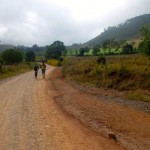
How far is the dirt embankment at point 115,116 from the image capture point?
9.16m

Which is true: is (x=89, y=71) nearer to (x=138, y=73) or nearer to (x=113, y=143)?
(x=138, y=73)

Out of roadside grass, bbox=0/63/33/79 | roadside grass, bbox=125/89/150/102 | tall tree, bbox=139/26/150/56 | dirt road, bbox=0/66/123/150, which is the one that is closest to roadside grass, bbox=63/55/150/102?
roadside grass, bbox=125/89/150/102

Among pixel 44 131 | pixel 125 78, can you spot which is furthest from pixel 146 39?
pixel 44 131

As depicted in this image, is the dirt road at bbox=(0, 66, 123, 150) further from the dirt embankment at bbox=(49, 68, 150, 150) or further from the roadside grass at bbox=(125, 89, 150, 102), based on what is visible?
the roadside grass at bbox=(125, 89, 150, 102)

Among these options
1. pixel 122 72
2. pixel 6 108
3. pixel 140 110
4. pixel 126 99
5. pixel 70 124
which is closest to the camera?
pixel 70 124

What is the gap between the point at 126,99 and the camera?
16.4 meters

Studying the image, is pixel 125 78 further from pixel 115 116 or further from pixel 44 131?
pixel 44 131

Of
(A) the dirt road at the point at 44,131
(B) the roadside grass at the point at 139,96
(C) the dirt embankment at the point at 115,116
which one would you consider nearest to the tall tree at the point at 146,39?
(B) the roadside grass at the point at 139,96

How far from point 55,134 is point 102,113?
3.48 m

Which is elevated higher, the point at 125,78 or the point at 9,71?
the point at 125,78

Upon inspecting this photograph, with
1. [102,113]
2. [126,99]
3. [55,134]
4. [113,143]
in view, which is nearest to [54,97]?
[126,99]

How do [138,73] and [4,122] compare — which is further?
[138,73]

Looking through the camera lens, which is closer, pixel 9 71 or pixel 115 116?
pixel 115 116

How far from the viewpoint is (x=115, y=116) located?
11.9 metres
